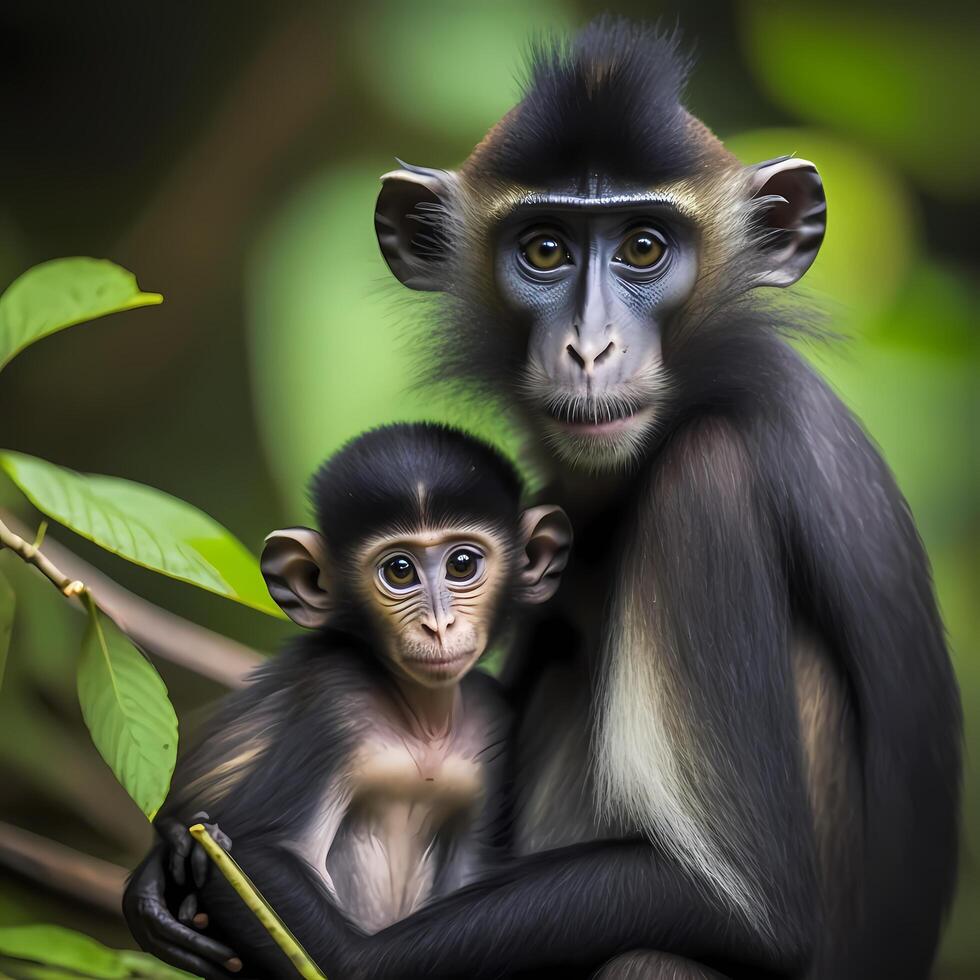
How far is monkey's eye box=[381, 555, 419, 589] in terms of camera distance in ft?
5.87

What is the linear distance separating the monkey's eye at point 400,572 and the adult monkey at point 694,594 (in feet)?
0.76

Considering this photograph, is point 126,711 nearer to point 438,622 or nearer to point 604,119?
point 438,622

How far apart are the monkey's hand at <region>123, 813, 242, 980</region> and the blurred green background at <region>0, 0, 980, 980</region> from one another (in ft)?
2.04

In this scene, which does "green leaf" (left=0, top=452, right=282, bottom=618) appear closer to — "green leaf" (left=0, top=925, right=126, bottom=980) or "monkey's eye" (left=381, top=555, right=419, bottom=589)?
"monkey's eye" (left=381, top=555, right=419, bottom=589)

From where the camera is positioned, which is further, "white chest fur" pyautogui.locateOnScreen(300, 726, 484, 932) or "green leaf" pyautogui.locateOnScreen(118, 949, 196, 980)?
"green leaf" pyautogui.locateOnScreen(118, 949, 196, 980)

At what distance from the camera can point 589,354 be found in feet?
5.48

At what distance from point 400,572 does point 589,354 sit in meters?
0.36

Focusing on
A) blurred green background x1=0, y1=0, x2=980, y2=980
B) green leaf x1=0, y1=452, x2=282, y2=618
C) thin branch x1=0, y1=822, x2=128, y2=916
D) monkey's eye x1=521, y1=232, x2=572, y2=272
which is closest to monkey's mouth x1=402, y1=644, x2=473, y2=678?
green leaf x1=0, y1=452, x2=282, y2=618

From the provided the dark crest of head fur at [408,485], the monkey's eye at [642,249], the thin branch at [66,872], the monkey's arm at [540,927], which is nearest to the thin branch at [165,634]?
the thin branch at [66,872]

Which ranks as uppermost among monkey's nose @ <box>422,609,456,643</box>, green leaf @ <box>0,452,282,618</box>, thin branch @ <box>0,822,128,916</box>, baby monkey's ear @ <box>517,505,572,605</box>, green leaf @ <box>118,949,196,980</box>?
baby monkey's ear @ <box>517,505,572,605</box>

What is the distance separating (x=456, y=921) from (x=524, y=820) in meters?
0.28

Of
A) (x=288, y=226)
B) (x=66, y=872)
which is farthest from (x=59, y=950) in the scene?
(x=288, y=226)

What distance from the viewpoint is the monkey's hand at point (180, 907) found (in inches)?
67.3

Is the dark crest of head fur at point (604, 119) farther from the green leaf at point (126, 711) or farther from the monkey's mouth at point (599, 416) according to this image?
the green leaf at point (126, 711)
